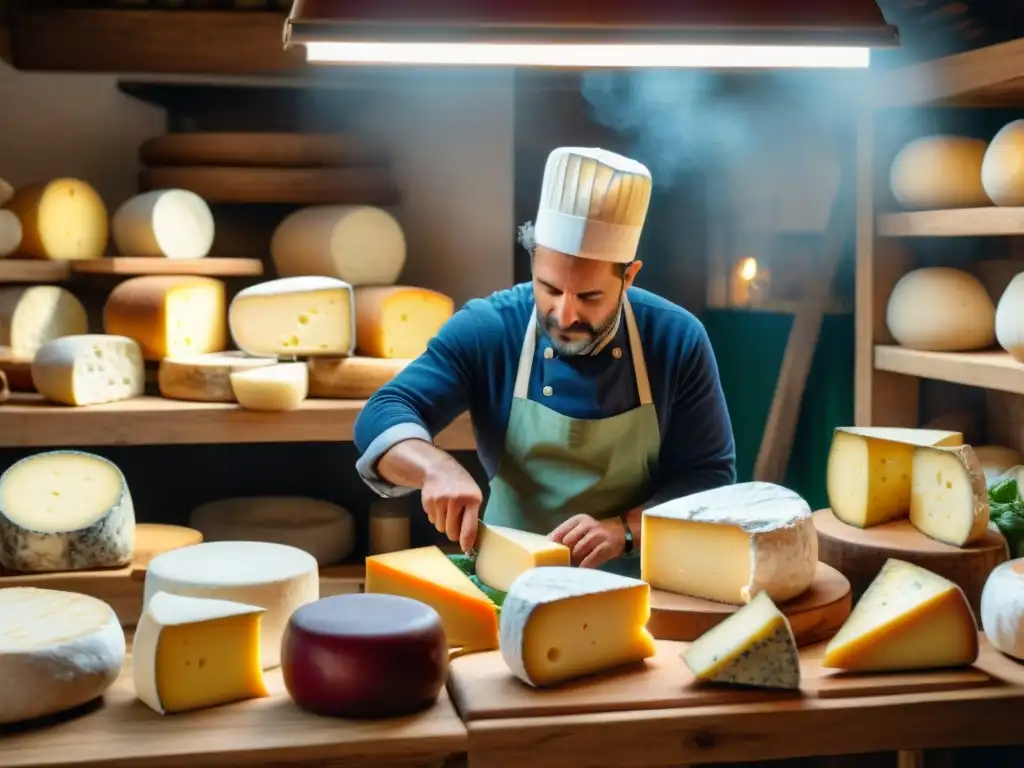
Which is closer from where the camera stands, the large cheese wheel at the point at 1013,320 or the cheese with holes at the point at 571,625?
the cheese with holes at the point at 571,625

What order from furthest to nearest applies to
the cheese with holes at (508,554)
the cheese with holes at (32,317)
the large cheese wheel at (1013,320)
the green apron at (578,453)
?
the cheese with holes at (32,317) → the large cheese wheel at (1013,320) → the green apron at (578,453) → the cheese with holes at (508,554)

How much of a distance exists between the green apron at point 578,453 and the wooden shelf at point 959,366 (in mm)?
846

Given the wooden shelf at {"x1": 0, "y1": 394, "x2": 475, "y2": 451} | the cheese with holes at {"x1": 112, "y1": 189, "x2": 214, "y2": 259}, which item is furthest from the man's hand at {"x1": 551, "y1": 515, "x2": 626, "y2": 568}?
the cheese with holes at {"x1": 112, "y1": 189, "x2": 214, "y2": 259}

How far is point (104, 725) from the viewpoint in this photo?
61.7 inches

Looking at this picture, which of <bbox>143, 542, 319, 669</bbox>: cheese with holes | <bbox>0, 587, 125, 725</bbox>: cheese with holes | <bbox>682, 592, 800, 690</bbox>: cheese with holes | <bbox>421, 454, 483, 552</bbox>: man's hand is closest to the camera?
<bbox>0, 587, 125, 725</bbox>: cheese with holes

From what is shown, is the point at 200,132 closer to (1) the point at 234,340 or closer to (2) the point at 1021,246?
(1) the point at 234,340

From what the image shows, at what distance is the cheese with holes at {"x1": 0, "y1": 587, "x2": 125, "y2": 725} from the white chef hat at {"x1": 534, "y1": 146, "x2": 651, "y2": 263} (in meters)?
1.04

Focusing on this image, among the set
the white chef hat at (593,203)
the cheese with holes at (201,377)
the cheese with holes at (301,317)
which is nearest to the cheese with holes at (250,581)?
the white chef hat at (593,203)

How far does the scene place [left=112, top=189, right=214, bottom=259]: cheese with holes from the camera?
Result: 11.3 feet

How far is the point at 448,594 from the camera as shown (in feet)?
6.07

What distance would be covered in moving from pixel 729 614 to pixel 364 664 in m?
0.60

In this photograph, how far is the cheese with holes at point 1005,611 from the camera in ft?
5.84

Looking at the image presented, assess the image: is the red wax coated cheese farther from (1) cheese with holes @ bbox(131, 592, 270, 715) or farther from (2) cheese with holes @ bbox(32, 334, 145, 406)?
(2) cheese with holes @ bbox(32, 334, 145, 406)

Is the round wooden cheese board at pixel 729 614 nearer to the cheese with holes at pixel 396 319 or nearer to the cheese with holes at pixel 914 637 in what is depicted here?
the cheese with holes at pixel 914 637
